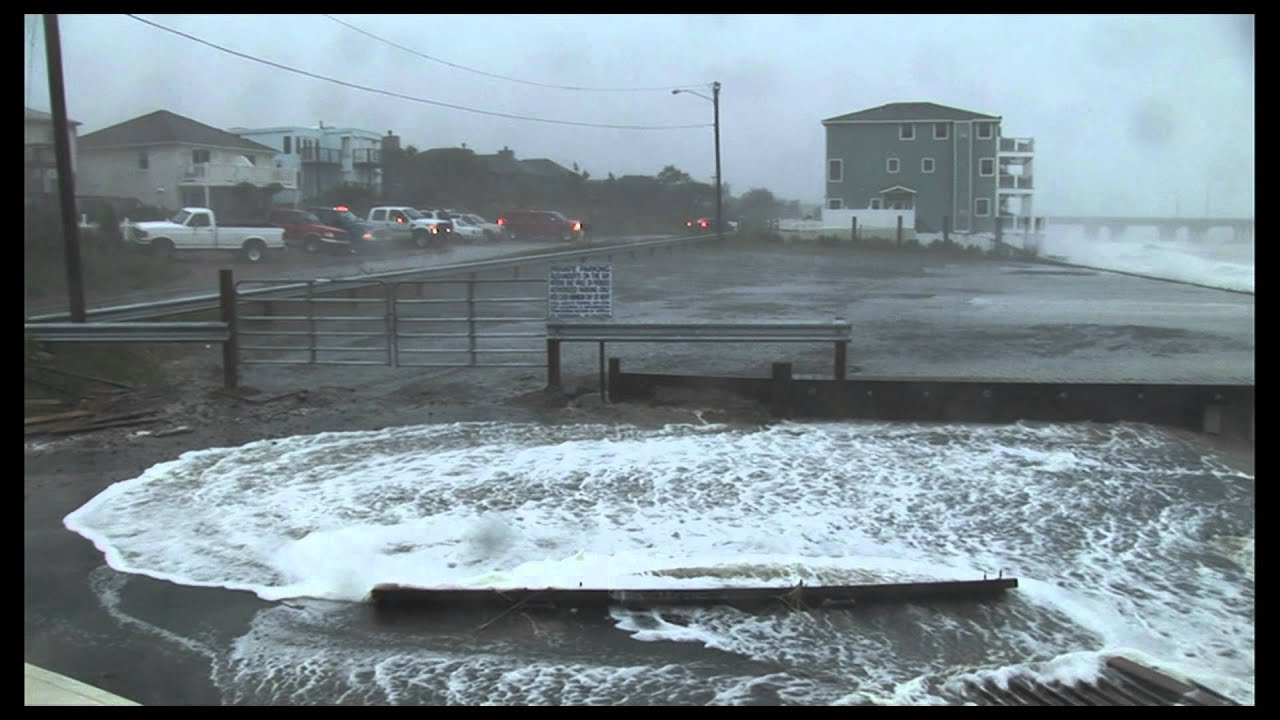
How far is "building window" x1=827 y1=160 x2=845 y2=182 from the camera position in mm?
47719

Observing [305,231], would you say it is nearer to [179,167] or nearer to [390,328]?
[179,167]

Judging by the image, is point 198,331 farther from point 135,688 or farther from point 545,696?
point 545,696

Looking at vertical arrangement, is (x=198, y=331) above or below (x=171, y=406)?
above

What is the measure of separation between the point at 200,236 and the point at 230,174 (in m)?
5.54

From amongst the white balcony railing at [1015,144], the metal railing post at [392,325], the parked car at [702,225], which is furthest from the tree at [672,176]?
the metal railing post at [392,325]

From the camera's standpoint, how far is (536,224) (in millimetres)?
46250

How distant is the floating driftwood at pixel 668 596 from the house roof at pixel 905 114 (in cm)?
4095

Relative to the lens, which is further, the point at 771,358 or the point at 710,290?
the point at 710,290

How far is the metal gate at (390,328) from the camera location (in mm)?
13172

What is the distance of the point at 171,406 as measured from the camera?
11586 millimetres
